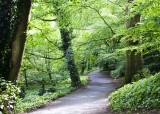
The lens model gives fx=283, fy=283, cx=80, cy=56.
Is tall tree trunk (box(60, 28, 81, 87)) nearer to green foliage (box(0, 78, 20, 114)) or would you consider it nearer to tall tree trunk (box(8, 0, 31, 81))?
tall tree trunk (box(8, 0, 31, 81))

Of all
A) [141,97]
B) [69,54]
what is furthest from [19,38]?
[69,54]

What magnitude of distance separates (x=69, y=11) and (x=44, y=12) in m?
2.44

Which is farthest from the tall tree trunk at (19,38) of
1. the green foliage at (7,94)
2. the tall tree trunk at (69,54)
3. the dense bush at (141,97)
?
the tall tree trunk at (69,54)

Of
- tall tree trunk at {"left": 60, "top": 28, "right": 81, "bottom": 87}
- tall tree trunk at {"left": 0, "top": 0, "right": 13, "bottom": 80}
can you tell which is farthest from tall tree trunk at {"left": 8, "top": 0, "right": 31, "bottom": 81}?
tall tree trunk at {"left": 60, "top": 28, "right": 81, "bottom": 87}

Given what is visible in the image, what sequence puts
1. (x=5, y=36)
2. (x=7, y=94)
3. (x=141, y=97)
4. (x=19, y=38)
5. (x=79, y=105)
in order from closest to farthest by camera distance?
(x=7, y=94)
(x=5, y=36)
(x=19, y=38)
(x=141, y=97)
(x=79, y=105)

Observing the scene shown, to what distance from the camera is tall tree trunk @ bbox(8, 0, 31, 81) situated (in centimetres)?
829

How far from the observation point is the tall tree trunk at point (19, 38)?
8.29 meters

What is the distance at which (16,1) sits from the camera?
817 cm

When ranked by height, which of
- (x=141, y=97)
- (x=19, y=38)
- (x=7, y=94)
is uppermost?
(x=19, y=38)

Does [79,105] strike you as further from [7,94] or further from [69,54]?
[69,54]

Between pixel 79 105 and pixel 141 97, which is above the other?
pixel 141 97

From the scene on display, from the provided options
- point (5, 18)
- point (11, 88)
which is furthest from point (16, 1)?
point (11, 88)

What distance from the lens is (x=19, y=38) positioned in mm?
8336

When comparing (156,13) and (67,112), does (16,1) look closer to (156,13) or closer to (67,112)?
(156,13)
